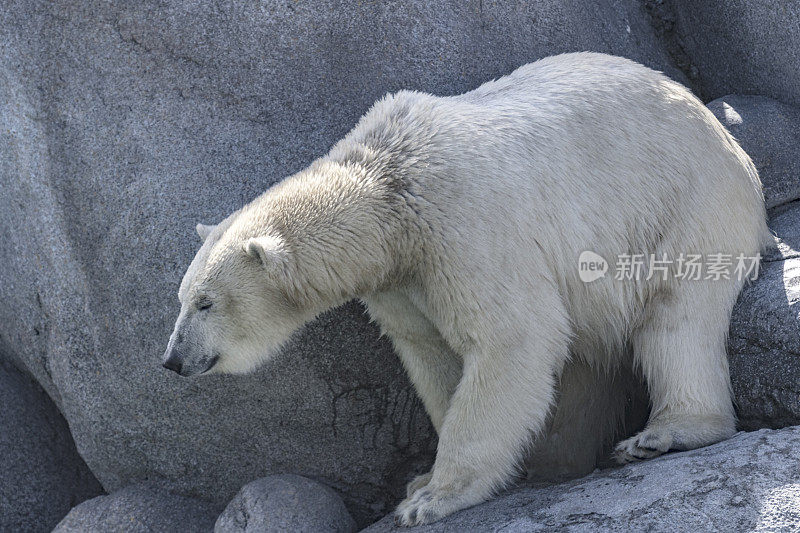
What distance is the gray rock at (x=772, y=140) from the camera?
4.71 meters

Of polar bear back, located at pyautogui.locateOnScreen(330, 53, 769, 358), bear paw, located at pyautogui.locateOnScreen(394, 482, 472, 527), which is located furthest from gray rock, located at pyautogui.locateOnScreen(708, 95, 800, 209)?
bear paw, located at pyautogui.locateOnScreen(394, 482, 472, 527)

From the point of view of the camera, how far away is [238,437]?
4211 millimetres

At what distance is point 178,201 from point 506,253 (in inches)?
62.2

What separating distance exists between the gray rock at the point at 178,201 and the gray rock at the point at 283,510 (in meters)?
0.24

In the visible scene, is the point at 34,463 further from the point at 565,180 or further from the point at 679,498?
the point at 679,498

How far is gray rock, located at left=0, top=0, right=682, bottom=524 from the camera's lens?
409cm

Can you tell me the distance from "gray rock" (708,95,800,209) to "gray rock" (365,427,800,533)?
1.73 meters

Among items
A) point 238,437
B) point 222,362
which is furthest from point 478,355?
point 238,437

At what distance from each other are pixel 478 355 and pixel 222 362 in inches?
39.3

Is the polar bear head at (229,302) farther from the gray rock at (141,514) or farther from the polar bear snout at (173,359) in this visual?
the gray rock at (141,514)

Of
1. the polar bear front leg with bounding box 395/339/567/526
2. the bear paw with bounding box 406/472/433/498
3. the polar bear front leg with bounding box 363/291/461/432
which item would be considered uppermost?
the polar bear front leg with bounding box 363/291/461/432

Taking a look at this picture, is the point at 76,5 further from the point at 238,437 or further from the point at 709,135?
the point at 709,135

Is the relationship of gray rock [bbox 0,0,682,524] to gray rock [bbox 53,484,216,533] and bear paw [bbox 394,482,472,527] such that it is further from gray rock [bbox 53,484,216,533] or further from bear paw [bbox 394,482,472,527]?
bear paw [bbox 394,482,472,527]

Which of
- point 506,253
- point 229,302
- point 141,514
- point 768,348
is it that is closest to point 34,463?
point 141,514
